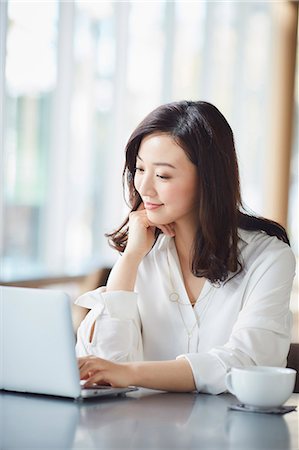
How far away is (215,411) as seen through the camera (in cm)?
175

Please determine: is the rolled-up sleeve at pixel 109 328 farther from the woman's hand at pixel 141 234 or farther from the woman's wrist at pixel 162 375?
the woman's wrist at pixel 162 375

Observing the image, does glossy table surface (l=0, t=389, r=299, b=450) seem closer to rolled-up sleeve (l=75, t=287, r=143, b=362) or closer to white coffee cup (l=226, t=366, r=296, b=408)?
white coffee cup (l=226, t=366, r=296, b=408)

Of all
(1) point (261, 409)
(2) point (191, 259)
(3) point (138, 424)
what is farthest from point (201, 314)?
(3) point (138, 424)

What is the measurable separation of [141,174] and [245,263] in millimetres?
322

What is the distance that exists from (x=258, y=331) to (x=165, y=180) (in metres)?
0.41

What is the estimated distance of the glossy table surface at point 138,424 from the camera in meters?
1.47

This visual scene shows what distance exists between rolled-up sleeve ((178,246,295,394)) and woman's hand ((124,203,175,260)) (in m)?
0.26

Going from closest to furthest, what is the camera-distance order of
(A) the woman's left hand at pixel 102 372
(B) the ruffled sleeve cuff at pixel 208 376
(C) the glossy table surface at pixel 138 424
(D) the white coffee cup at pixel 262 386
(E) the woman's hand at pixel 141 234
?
1. (C) the glossy table surface at pixel 138 424
2. (D) the white coffee cup at pixel 262 386
3. (A) the woman's left hand at pixel 102 372
4. (B) the ruffled sleeve cuff at pixel 208 376
5. (E) the woman's hand at pixel 141 234

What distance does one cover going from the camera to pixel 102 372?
186cm

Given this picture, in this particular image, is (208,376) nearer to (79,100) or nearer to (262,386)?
(262,386)

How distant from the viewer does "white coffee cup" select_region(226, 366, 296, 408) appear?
173 cm

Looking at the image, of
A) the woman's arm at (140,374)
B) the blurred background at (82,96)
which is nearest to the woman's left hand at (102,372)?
the woman's arm at (140,374)

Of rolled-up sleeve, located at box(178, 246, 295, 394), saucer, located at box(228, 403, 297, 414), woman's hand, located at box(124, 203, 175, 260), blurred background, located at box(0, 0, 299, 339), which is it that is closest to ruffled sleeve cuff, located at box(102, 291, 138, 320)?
woman's hand, located at box(124, 203, 175, 260)

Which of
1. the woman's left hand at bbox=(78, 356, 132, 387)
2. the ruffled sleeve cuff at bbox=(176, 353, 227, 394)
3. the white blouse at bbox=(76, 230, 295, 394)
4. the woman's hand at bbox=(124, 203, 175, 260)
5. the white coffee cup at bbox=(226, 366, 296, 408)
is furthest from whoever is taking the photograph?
the woman's hand at bbox=(124, 203, 175, 260)
